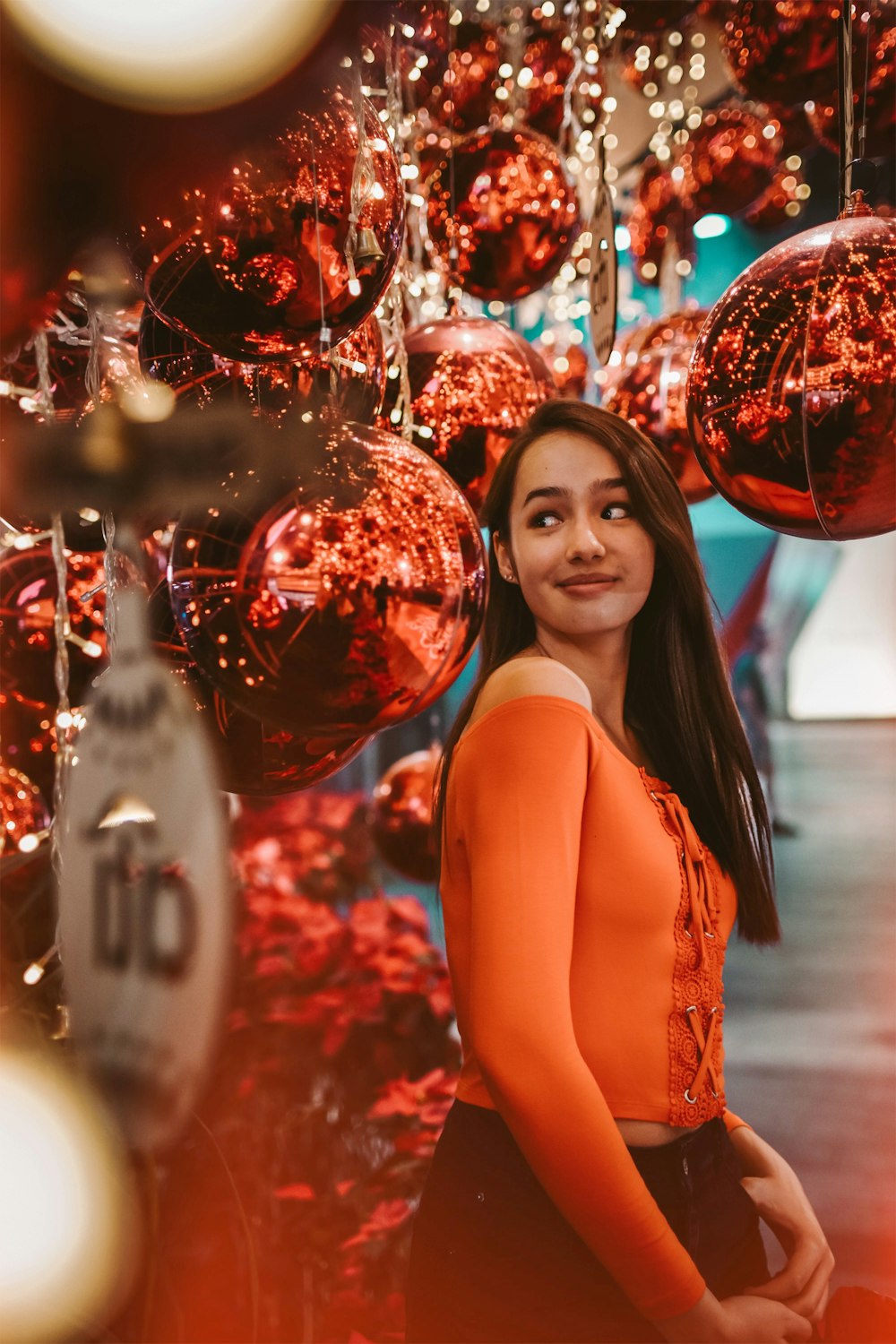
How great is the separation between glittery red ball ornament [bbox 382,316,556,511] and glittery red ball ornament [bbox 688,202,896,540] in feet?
0.98

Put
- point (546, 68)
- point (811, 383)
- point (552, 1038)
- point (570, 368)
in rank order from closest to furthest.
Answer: point (811, 383)
point (552, 1038)
point (546, 68)
point (570, 368)

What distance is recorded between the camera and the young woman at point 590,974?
2.99 feet

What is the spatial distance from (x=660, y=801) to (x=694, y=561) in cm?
26

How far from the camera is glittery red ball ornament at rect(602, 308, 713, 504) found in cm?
120

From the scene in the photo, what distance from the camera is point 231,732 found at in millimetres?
799

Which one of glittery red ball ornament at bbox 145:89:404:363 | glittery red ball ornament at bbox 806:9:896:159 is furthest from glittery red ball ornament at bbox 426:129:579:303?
glittery red ball ornament at bbox 145:89:404:363

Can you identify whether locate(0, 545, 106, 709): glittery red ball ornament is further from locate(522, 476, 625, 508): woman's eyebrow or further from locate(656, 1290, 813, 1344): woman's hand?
locate(656, 1290, 813, 1344): woman's hand

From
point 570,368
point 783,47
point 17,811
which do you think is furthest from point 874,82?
point 17,811

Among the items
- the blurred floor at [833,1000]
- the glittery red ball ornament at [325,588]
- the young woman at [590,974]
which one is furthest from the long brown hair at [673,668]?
the blurred floor at [833,1000]

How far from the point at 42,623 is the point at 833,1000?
2978mm

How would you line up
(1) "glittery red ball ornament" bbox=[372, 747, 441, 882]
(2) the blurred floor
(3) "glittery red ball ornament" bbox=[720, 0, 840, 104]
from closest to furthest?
(3) "glittery red ball ornament" bbox=[720, 0, 840, 104], (1) "glittery red ball ornament" bbox=[372, 747, 441, 882], (2) the blurred floor

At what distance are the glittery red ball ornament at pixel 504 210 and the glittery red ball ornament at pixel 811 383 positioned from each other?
1.38 feet

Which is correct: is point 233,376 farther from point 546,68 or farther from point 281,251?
point 546,68

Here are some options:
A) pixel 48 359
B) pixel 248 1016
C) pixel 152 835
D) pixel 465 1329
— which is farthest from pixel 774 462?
pixel 248 1016
